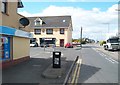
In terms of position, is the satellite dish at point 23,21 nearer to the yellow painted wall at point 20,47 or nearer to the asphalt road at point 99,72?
the yellow painted wall at point 20,47

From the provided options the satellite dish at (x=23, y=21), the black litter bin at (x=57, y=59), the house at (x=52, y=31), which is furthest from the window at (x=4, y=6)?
the house at (x=52, y=31)

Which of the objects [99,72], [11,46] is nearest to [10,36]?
[11,46]

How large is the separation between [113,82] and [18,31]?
9399 millimetres

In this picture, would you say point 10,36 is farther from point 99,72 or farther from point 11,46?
point 99,72

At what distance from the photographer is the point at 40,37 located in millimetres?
68812

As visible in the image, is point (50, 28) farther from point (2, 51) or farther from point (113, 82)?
point (113, 82)

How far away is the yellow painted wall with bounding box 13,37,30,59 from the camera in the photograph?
1827 cm

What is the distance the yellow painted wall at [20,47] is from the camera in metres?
18.3

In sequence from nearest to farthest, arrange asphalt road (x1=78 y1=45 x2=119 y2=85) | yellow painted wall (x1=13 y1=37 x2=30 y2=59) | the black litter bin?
1. asphalt road (x1=78 y1=45 x2=119 y2=85)
2. the black litter bin
3. yellow painted wall (x1=13 y1=37 x2=30 y2=59)

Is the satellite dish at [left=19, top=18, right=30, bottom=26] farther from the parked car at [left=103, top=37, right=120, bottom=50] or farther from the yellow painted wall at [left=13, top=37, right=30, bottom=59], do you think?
the parked car at [left=103, top=37, right=120, bottom=50]

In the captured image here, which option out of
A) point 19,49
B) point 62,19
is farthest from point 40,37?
point 19,49

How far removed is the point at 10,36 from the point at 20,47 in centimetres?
298

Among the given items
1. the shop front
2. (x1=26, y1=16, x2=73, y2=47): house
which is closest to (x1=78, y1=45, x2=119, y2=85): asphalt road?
the shop front

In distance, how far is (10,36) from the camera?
1702 cm
